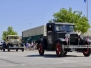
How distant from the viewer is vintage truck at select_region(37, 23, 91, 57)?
21.5 metres

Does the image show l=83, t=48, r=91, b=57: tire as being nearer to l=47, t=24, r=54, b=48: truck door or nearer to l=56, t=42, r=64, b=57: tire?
l=56, t=42, r=64, b=57: tire

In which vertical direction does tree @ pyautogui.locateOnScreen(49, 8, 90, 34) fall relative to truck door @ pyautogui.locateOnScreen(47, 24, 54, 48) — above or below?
above

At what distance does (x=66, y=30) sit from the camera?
Answer: 23125 mm

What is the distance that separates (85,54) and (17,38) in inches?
729

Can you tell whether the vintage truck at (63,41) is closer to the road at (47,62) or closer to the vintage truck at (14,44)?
the road at (47,62)

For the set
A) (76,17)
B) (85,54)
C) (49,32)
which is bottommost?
(85,54)

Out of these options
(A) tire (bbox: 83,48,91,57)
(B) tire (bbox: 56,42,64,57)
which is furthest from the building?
(B) tire (bbox: 56,42,64,57)

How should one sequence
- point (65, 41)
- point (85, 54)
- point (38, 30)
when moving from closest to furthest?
1. point (65, 41)
2. point (85, 54)
3. point (38, 30)

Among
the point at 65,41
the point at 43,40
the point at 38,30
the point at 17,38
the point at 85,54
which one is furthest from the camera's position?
the point at 38,30

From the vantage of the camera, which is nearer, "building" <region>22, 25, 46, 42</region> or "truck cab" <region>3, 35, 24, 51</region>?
"truck cab" <region>3, 35, 24, 51</region>

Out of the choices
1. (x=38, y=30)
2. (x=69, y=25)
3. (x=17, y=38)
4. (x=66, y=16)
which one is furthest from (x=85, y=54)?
(x=38, y=30)

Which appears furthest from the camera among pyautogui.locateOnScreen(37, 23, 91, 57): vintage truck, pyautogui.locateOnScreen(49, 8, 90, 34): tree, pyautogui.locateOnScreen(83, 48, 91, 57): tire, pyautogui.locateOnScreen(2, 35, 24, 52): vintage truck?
pyautogui.locateOnScreen(49, 8, 90, 34): tree

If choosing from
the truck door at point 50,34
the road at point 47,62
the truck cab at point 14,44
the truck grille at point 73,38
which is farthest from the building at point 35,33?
the road at point 47,62

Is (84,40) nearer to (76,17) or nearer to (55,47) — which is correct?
(55,47)
